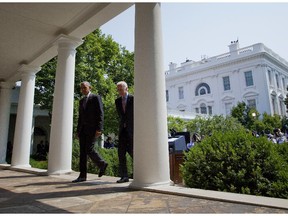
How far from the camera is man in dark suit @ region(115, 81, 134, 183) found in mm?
4746

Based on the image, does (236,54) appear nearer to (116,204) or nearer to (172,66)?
(172,66)

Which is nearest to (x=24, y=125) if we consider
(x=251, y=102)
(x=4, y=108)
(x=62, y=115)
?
(x=62, y=115)

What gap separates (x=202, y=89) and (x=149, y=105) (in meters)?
44.9

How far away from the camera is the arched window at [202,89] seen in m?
46.5

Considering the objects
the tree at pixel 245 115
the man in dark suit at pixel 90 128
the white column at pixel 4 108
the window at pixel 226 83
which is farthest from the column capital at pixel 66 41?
the window at pixel 226 83

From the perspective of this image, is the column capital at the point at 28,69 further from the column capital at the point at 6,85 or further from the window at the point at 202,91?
the window at the point at 202,91

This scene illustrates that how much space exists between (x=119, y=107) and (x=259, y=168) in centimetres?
283

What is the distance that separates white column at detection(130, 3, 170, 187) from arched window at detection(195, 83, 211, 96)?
143 ft

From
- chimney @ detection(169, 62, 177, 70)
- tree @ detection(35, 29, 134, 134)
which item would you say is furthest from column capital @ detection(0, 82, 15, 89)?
chimney @ detection(169, 62, 177, 70)

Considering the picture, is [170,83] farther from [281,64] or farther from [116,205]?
[116,205]

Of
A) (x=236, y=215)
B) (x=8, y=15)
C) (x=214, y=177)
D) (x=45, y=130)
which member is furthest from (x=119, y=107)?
(x=45, y=130)

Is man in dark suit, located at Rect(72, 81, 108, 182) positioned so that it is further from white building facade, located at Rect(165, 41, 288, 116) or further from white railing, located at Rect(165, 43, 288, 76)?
white railing, located at Rect(165, 43, 288, 76)

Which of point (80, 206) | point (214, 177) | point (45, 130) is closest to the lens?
point (80, 206)

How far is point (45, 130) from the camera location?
2498 centimetres
